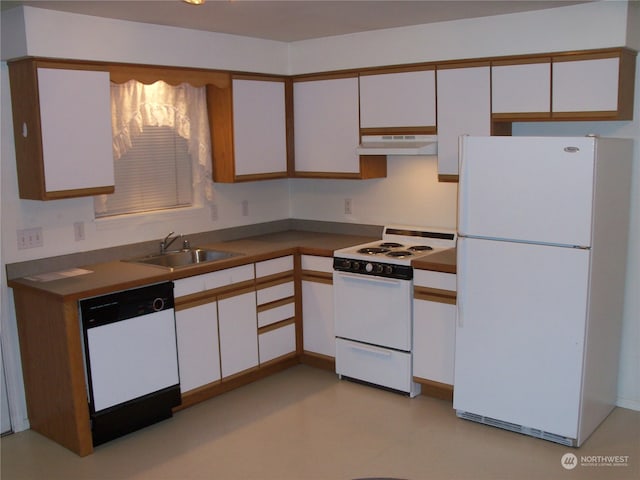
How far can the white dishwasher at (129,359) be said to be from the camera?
3.41 metres

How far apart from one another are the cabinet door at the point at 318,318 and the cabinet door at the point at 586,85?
1.97 meters

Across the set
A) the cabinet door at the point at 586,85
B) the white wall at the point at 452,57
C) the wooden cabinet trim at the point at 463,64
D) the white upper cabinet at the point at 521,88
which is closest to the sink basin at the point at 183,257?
the white wall at the point at 452,57

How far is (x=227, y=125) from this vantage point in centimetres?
454

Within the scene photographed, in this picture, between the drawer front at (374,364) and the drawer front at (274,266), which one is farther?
the drawer front at (274,266)

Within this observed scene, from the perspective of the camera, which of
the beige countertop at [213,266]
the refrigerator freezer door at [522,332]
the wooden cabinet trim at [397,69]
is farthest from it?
the wooden cabinet trim at [397,69]

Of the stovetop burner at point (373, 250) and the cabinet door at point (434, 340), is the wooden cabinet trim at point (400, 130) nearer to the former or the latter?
the stovetop burner at point (373, 250)

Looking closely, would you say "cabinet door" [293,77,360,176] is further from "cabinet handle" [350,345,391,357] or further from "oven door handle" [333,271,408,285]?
"cabinet handle" [350,345,391,357]

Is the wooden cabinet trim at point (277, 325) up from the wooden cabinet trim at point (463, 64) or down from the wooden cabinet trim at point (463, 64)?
down

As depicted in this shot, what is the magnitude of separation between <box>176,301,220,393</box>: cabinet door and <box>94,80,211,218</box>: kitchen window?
2.99ft

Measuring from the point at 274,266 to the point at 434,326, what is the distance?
1218mm

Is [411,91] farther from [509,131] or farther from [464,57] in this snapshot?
[509,131]

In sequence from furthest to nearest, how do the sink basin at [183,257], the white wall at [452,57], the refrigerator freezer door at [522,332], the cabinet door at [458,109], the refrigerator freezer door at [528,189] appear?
the sink basin at [183,257]
the cabinet door at [458,109]
the white wall at [452,57]
the refrigerator freezer door at [522,332]
the refrigerator freezer door at [528,189]

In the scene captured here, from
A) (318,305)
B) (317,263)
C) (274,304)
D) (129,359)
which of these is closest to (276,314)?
(274,304)

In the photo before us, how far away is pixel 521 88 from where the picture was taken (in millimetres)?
3783
